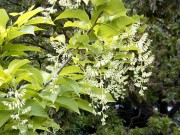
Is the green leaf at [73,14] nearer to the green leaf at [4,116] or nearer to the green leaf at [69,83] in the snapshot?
the green leaf at [69,83]

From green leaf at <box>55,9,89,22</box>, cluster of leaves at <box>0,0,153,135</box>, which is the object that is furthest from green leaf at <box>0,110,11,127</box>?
green leaf at <box>55,9,89,22</box>

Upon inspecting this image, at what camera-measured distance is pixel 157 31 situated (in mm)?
2922

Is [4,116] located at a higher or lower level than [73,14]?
lower

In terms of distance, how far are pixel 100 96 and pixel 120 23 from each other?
7.3 inches

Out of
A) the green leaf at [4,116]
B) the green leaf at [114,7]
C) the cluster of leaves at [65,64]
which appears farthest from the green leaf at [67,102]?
the green leaf at [114,7]

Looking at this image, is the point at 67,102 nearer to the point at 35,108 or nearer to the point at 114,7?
the point at 35,108

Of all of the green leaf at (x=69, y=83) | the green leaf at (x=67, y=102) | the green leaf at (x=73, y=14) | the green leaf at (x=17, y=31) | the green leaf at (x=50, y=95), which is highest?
the green leaf at (x=73, y=14)

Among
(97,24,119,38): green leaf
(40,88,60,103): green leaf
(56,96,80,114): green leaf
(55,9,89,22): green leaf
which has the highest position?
A: (55,9,89,22): green leaf

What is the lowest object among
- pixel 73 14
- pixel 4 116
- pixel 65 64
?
pixel 4 116

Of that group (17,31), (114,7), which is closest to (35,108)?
(17,31)

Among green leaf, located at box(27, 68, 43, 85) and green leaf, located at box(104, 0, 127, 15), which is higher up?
green leaf, located at box(104, 0, 127, 15)

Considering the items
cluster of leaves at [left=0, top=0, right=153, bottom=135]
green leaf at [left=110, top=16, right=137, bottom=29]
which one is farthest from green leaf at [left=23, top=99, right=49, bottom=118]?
green leaf at [left=110, top=16, right=137, bottom=29]

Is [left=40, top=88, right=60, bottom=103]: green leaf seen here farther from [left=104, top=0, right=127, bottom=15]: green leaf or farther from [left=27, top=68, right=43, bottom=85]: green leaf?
[left=104, top=0, right=127, bottom=15]: green leaf

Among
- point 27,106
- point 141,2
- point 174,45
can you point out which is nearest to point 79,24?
point 27,106
